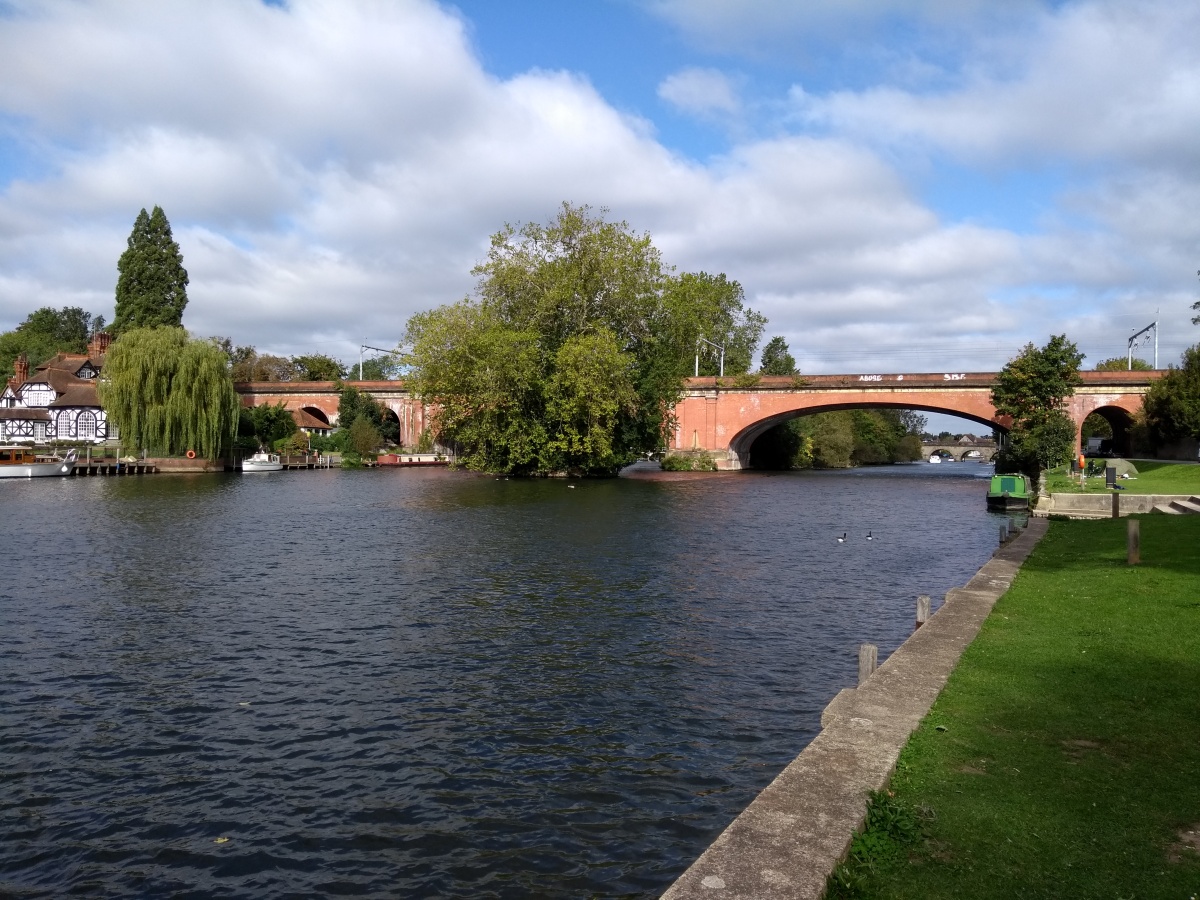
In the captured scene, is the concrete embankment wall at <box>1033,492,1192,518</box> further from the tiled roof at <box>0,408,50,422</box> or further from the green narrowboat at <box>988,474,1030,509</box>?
the tiled roof at <box>0,408,50,422</box>

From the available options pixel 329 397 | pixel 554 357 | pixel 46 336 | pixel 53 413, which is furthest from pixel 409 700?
pixel 46 336

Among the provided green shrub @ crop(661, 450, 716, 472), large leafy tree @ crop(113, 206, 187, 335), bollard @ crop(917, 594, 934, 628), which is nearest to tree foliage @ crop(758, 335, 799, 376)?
green shrub @ crop(661, 450, 716, 472)

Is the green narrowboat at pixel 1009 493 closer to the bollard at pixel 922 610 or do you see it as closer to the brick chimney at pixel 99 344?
the bollard at pixel 922 610

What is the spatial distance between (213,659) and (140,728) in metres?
2.87

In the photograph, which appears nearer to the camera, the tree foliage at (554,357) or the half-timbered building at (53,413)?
the tree foliage at (554,357)

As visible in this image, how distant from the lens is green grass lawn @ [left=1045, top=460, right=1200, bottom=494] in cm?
3181

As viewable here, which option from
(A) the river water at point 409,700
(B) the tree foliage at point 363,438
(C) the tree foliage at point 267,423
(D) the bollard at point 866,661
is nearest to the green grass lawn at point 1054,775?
(D) the bollard at point 866,661

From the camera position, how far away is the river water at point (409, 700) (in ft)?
25.2

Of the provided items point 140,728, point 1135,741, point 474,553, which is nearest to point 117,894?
point 140,728

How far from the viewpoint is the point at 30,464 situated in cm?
5775

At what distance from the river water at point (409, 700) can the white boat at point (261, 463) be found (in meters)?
40.3

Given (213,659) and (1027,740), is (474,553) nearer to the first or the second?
(213,659)

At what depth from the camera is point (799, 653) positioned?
13695 millimetres

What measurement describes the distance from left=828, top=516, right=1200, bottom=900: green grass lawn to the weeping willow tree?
187 feet
